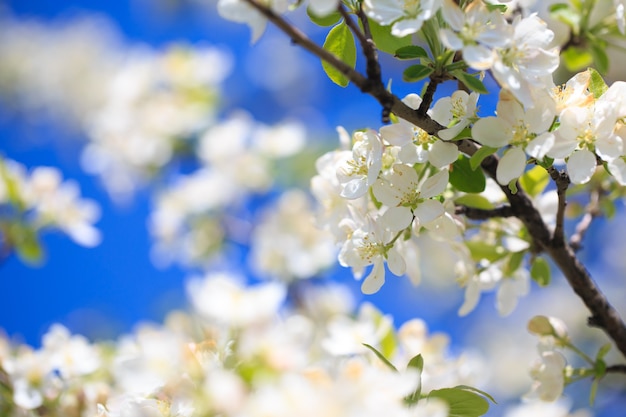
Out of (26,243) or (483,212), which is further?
(26,243)

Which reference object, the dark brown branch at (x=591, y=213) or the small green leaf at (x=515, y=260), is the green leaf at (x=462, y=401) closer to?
the small green leaf at (x=515, y=260)

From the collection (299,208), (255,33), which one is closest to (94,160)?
(299,208)

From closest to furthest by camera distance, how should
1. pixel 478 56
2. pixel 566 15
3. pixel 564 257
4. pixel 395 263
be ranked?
pixel 478 56, pixel 395 263, pixel 564 257, pixel 566 15

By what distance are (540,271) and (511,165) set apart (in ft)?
1.35

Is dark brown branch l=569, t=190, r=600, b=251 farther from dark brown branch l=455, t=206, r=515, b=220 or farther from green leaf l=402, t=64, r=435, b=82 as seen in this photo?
green leaf l=402, t=64, r=435, b=82

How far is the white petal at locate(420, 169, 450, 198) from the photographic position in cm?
92

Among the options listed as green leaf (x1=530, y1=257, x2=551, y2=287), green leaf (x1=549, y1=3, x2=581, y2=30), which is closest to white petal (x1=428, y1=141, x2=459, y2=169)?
green leaf (x1=530, y1=257, x2=551, y2=287)

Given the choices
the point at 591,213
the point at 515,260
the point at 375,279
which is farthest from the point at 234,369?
the point at 591,213

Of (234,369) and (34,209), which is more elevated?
(34,209)

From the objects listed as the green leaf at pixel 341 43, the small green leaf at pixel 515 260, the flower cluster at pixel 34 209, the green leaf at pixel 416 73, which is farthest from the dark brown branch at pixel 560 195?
the flower cluster at pixel 34 209

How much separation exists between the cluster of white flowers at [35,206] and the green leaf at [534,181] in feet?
4.48

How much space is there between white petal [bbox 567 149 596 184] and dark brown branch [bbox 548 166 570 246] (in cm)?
3

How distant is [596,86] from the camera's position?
943 mm

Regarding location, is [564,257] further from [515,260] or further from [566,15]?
[566,15]
